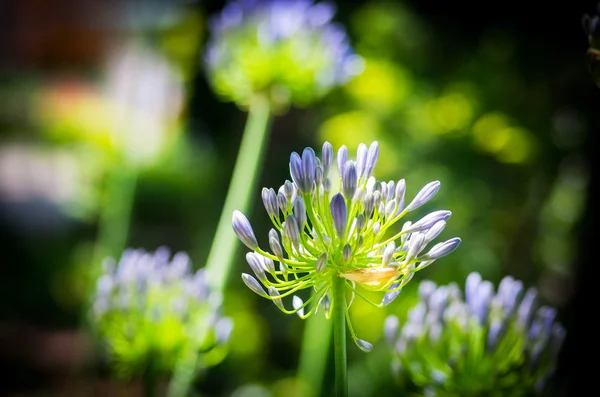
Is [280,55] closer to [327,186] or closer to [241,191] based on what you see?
[241,191]

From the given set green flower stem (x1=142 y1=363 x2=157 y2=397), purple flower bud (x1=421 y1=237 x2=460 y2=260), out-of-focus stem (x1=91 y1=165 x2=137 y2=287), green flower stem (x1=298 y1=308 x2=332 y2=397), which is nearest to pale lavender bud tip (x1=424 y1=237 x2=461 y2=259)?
purple flower bud (x1=421 y1=237 x2=460 y2=260)

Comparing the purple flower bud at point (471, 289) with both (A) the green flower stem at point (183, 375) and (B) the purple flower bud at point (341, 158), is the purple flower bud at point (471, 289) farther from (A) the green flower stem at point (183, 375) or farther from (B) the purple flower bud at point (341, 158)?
(A) the green flower stem at point (183, 375)

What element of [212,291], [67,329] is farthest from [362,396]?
[67,329]

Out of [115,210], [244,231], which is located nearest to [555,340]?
[244,231]

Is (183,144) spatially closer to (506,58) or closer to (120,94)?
(120,94)

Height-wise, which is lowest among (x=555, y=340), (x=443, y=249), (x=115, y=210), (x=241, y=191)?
(x=555, y=340)

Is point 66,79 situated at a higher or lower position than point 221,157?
higher
